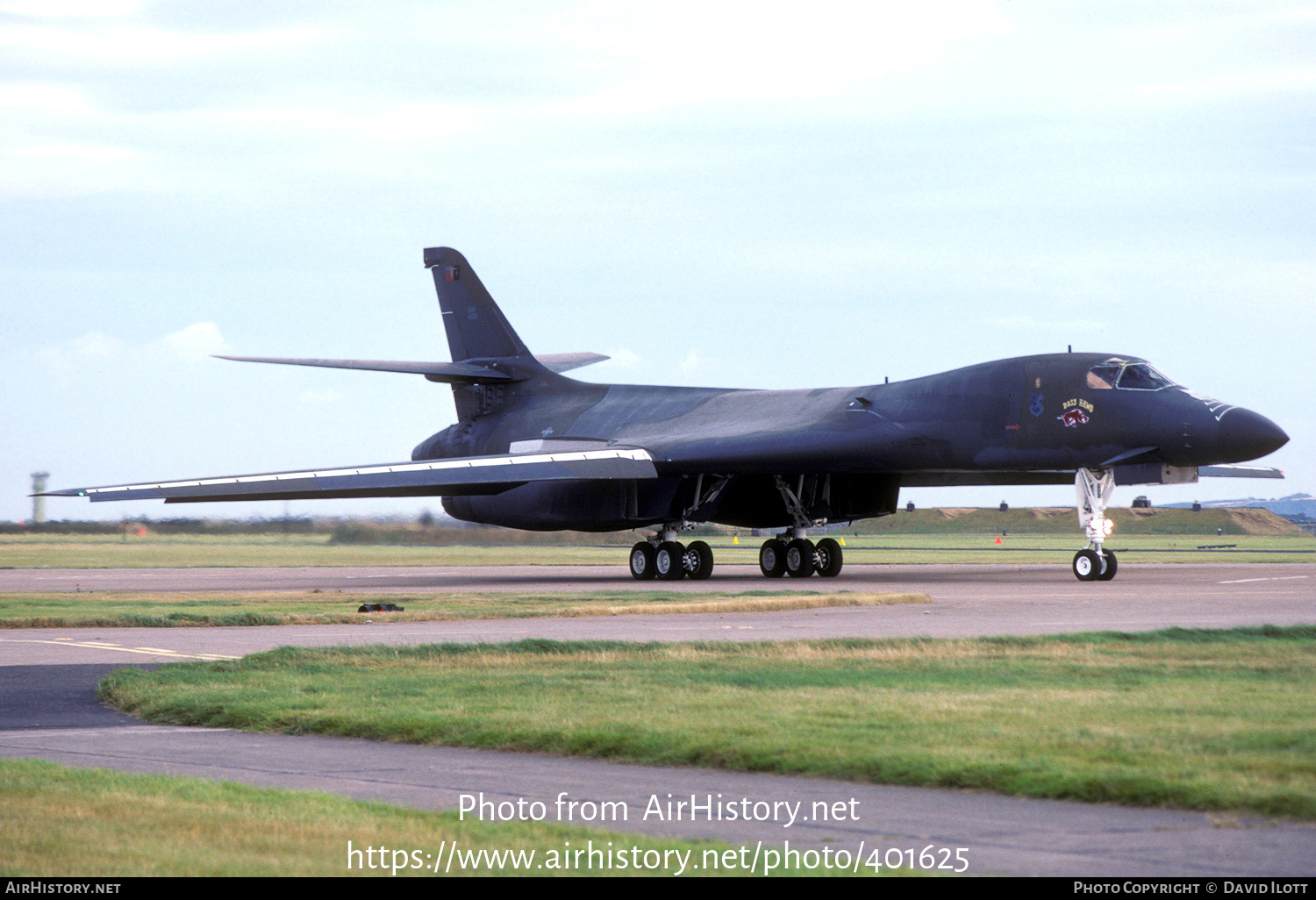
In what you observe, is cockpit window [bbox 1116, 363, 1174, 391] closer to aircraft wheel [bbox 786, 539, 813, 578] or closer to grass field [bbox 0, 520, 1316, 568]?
aircraft wheel [bbox 786, 539, 813, 578]

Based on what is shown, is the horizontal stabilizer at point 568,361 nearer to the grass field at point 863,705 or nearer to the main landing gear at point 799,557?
the main landing gear at point 799,557

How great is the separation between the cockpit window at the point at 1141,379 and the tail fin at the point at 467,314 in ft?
52.6

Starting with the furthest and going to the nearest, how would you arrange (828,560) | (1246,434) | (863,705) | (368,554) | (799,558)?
(368,554) → (799,558) → (828,560) → (1246,434) → (863,705)

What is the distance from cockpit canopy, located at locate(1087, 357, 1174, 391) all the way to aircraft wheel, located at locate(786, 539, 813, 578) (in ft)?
23.9

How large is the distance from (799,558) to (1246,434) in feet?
30.5

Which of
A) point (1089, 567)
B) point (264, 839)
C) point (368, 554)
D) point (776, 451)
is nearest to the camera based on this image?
point (264, 839)

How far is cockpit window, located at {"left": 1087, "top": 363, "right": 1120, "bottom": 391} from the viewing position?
984 inches

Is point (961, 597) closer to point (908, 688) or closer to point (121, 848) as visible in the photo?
point (908, 688)

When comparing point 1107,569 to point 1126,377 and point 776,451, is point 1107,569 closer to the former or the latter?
Answer: point 1126,377

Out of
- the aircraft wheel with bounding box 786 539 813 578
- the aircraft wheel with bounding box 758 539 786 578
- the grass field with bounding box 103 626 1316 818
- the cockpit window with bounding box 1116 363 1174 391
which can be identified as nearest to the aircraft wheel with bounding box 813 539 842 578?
the aircraft wheel with bounding box 786 539 813 578

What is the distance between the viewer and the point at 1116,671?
10.8 m

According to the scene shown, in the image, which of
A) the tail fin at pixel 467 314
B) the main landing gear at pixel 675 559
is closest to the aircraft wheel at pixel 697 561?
the main landing gear at pixel 675 559

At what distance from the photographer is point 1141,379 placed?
2497cm

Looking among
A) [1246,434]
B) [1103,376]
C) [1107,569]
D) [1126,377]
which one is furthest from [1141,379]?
[1107,569]
